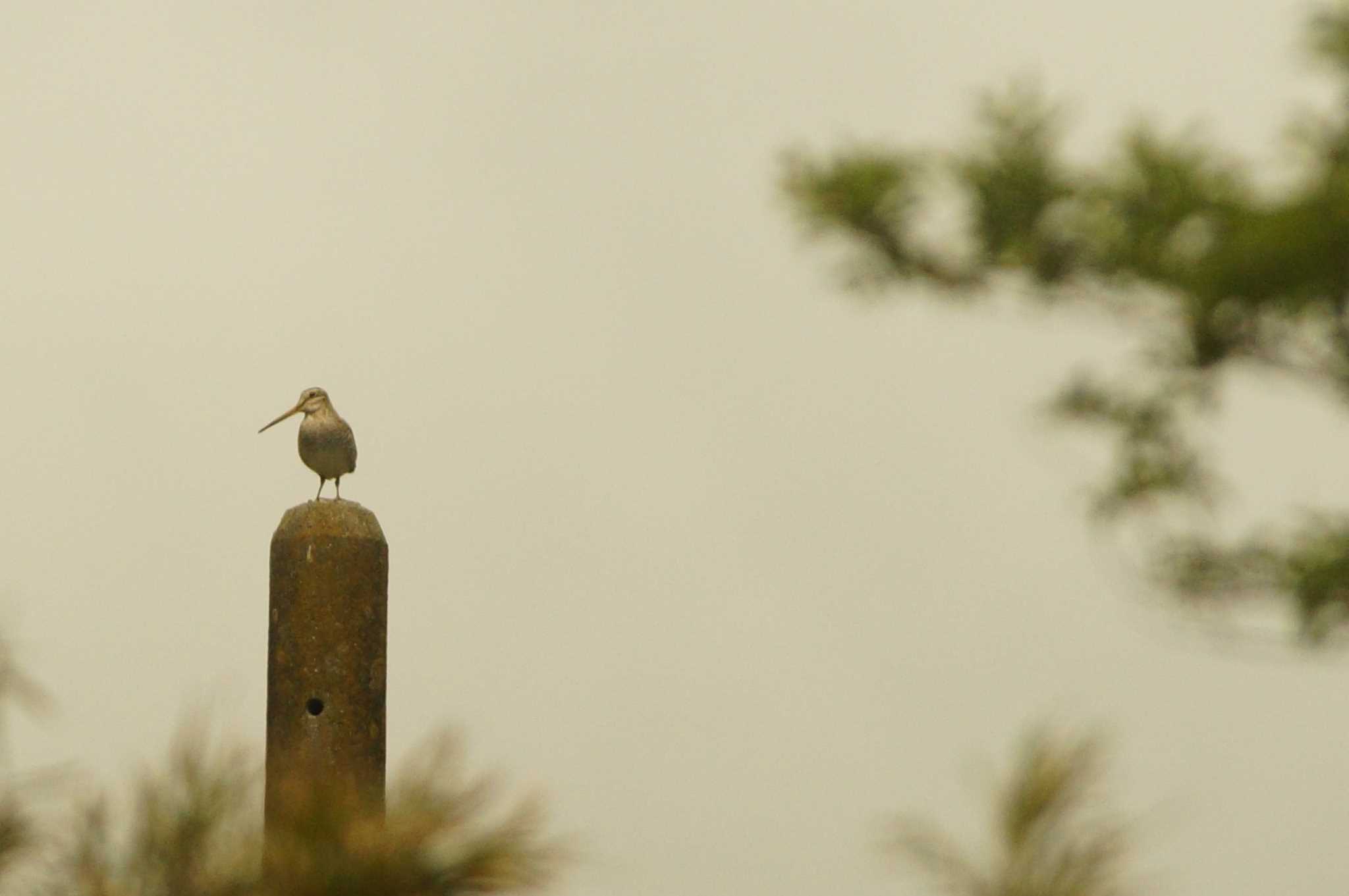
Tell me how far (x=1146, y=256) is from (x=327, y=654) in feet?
16.1

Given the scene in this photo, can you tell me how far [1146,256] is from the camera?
10141 millimetres

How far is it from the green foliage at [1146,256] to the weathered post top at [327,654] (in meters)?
3.28

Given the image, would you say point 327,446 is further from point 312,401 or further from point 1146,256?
point 1146,256

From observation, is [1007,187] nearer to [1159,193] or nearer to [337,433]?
[1159,193]

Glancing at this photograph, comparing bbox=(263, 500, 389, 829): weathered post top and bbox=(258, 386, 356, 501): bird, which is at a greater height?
bbox=(258, 386, 356, 501): bird

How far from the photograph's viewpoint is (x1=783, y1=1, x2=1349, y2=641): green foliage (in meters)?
9.89

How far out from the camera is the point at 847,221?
1066 cm

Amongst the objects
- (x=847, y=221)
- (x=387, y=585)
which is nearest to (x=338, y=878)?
(x=847, y=221)

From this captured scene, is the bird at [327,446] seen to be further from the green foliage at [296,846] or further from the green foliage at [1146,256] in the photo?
the green foliage at [296,846]

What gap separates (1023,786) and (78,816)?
1499mm

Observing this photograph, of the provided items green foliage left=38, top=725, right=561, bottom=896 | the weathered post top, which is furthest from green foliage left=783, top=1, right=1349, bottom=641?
→ green foliage left=38, top=725, right=561, bottom=896

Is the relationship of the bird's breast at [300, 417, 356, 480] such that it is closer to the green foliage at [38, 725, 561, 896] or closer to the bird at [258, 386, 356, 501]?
the bird at [258, 386, 356, 501]

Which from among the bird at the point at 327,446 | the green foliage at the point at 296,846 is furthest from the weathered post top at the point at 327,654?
the green foliage at the point at 296,846

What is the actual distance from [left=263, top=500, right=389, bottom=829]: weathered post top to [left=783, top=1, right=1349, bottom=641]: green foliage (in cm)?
328
